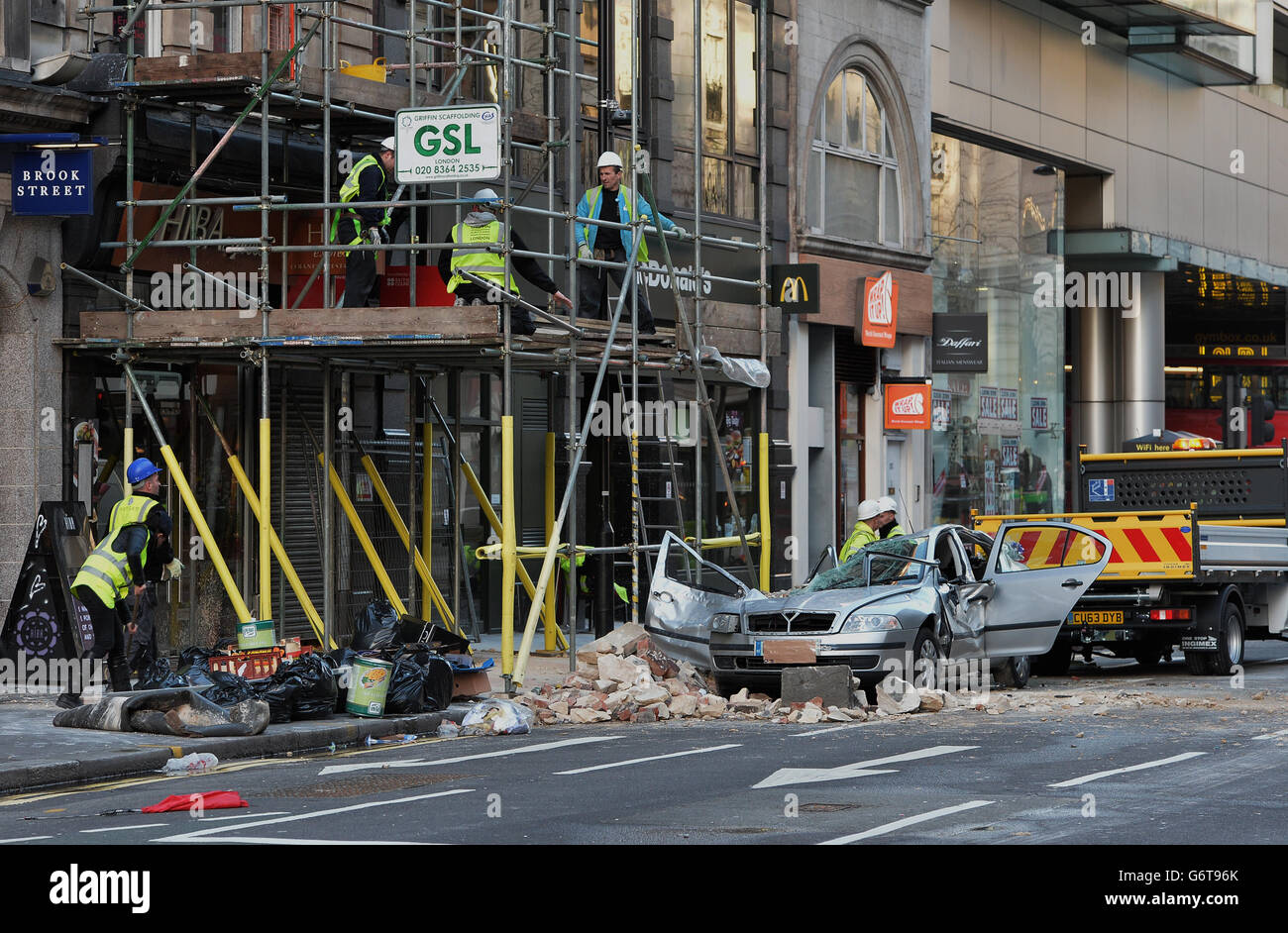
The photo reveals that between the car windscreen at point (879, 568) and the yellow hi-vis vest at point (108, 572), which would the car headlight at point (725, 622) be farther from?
the yellow hi-vis vest at point (108, 572)

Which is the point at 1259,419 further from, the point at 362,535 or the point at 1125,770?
the point at 1125,770

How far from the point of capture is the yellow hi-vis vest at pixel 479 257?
16.5 m

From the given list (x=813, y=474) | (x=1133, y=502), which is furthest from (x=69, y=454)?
(x=813, y=474)

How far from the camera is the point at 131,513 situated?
47.4 feet

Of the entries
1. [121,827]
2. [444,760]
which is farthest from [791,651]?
[121,827]

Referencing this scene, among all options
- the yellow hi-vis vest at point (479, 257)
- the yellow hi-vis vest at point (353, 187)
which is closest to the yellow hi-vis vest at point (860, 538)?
the yellow hi-vis vest at point (479, 257)

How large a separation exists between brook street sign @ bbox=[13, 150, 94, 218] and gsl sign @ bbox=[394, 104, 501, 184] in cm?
264

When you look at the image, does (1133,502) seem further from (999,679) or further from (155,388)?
(155,388)

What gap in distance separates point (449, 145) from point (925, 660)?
549 cm

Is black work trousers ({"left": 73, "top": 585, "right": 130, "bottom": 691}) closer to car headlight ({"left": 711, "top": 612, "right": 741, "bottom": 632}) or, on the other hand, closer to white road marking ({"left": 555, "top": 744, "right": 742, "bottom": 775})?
white road marking ({"left": 555, "top": 744, "right": 742, "bottom": 775})

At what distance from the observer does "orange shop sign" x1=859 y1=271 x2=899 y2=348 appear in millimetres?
28875

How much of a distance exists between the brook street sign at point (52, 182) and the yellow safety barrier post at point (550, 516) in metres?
5.53

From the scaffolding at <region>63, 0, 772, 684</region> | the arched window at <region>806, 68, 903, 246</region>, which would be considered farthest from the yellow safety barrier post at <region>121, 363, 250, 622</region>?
the arched window at <region>806, 68, 903, 246</region>

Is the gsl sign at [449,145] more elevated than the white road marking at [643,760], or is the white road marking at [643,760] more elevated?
the gsl sign at [449,145]
